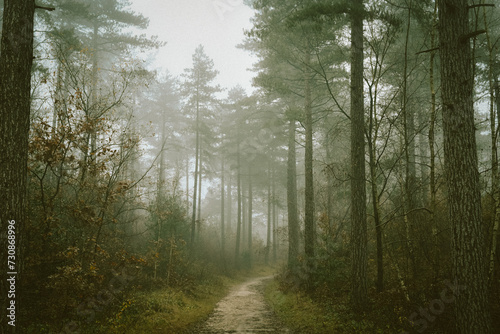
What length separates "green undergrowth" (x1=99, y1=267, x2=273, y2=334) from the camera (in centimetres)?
746

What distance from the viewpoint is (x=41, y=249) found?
7309 mm

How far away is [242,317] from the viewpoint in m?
9.66

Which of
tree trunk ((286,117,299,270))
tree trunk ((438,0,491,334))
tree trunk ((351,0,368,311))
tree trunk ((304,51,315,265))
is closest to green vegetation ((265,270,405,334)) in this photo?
tree trunk ((351,0,368,311))

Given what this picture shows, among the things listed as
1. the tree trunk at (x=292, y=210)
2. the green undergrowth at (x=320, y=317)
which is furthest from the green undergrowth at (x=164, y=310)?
the tree trunk at (x=292, y=210)

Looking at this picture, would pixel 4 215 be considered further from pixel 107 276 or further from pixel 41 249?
pixel 107 276

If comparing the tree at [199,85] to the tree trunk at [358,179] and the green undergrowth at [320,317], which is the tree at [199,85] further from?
the tree trunk at [358,179]

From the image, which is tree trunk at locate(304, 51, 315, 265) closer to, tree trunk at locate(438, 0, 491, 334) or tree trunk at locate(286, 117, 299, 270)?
tree trunk at locate(286, 117, 299, 270)

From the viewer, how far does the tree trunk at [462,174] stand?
489cm

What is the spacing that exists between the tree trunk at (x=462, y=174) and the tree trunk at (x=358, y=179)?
257 centimetres

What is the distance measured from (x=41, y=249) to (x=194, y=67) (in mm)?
20739

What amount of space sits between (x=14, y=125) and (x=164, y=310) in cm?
707

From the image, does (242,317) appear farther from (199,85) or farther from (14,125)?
(199,85)

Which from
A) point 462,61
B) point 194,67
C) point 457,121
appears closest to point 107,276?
point 457,121

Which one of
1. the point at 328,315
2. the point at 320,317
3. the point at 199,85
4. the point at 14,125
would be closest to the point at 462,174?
the point at 328,315
